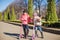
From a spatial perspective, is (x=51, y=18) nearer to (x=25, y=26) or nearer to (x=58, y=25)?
(x=58, y=25)

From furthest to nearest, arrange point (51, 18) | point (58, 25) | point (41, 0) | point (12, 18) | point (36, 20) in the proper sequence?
point (12, 18), point (41, 0), point (51, 18), point (58, 25), point (36, 20)

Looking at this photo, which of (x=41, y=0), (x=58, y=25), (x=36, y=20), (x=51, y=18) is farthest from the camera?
(x=41, y=0)

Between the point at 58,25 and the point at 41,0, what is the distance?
103ft

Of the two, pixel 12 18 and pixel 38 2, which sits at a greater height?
pixel 38 2

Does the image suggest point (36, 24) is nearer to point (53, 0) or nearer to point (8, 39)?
point (8, 39)

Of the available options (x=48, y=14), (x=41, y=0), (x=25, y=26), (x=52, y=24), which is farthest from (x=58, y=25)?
(x=41, y=0)

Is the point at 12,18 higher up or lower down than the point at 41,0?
lower down

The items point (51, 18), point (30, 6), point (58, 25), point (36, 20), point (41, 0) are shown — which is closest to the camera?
point (36, 20)

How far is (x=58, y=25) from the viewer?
24312 millimetres

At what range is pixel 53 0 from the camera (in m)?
26.8

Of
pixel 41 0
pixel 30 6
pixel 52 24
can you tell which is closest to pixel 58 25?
pixel 52 24

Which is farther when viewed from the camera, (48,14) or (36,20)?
(48,14)

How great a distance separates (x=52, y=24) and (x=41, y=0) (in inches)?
1195

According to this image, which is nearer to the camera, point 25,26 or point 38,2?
point 25,26
